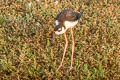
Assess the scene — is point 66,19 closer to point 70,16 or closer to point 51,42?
point 70,16

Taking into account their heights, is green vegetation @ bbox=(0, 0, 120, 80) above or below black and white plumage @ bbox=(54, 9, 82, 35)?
below

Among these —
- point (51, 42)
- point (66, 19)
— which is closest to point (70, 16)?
point (66, 19)

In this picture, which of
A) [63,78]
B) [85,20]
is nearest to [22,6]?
[85,20]

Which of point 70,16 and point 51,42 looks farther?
point 51,42

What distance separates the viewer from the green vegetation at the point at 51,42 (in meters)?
4.93

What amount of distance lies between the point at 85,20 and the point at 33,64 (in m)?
2.23

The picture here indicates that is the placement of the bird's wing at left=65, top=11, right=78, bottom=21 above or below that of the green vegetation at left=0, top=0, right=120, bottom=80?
above

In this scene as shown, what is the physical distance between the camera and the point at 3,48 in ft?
18.4

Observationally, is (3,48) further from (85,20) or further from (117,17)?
(117,17)

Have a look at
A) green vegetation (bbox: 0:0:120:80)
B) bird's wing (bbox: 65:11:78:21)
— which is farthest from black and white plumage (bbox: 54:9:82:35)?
green vegetation (bbox: 0:0:120:80)

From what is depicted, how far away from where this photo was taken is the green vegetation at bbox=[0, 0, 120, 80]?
4.93m

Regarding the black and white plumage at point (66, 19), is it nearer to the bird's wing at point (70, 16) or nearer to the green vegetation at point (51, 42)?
the bird's wing at point (70, 16)

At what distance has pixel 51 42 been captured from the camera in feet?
19.0

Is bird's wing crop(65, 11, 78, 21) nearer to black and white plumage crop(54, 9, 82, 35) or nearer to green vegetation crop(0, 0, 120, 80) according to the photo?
black and white plumage crop(54, 9, 82, 35)
